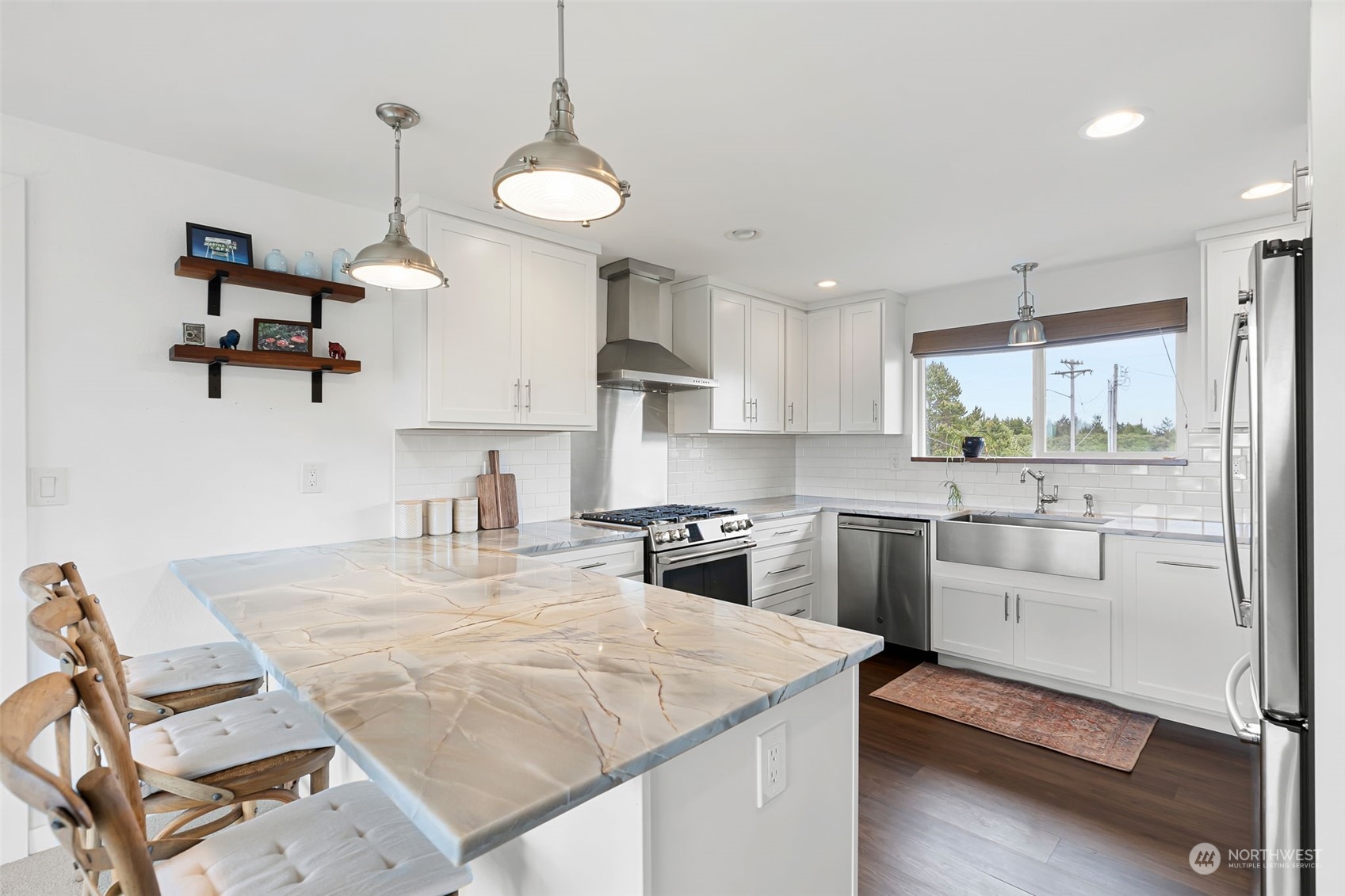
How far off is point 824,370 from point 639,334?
1558 millimetres

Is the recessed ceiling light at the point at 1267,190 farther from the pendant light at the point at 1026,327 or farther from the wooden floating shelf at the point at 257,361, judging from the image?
the wooden floating shelf at the point at 257,361

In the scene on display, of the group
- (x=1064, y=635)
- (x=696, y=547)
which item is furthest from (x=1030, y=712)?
(x=696, y=547)

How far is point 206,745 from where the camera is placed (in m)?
1.43

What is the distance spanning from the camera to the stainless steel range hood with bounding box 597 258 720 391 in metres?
3.64

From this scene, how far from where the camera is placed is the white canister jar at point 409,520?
9.53 feet

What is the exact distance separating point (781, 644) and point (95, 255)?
261cm

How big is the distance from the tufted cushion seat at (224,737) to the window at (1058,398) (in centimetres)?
413

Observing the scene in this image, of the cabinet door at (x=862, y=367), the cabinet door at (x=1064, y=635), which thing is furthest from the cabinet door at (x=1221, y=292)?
the cabinet door at (x=862, y=367)

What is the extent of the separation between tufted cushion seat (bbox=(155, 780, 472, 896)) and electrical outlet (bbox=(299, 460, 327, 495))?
182 cm

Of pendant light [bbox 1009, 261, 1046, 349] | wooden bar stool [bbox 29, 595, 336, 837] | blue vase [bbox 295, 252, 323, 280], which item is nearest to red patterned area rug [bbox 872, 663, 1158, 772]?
pendant light [bbox 1009, 261, 1046, 349]

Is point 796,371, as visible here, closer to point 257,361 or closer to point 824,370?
point 824,370

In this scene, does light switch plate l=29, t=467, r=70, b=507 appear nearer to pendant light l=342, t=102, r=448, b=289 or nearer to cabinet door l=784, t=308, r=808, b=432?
pendant light l=342, t=102, r=448, b=289

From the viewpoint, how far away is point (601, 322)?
3.93 meters

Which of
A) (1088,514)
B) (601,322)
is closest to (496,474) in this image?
(601,322)
